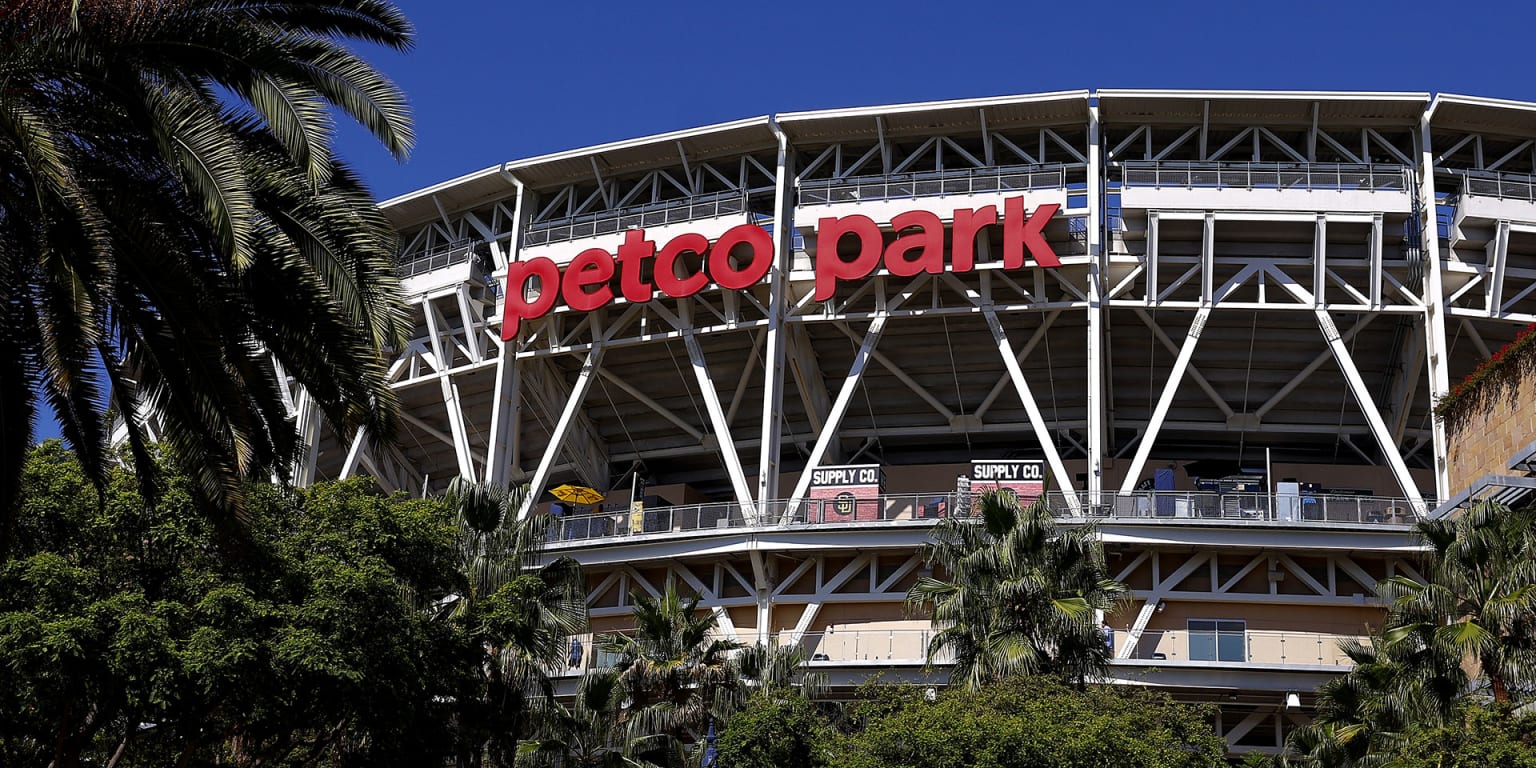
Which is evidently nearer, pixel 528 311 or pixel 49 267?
pixel 49 267

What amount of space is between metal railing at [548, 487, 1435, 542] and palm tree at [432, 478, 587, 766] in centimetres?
1361

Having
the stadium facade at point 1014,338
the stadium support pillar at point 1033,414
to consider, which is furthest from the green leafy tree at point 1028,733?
the stadium support pillar at point 1033,414

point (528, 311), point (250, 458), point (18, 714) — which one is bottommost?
point (18, 714)

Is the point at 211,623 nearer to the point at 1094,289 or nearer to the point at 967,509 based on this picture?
the point at 967,509

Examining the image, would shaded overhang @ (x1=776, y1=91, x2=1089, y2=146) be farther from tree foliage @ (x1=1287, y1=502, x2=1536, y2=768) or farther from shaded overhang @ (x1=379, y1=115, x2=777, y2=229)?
tree foliage @ (x1=1287, y1=502, x2=1536, y2=768)

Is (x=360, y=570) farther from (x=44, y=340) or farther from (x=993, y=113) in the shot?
(x=993, y=113)

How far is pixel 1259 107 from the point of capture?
55.3 metres

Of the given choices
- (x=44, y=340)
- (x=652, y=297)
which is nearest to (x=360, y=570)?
(x=44, y=340)

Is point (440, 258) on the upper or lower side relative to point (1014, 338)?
upper

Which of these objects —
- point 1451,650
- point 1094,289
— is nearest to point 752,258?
point 1094,289

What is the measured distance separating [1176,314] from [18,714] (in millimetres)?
40197

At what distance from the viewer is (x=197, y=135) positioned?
757 inches

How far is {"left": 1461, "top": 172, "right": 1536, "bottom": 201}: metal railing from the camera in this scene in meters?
54.2

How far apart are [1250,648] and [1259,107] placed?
1803 centimetres
